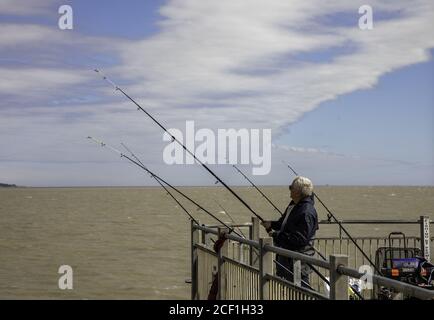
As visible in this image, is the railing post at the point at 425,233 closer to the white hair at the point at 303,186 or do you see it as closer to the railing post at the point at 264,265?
the white hair at the point at 303,186

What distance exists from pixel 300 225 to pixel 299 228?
3 centimetres

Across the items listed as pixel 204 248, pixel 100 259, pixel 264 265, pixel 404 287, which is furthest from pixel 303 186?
pixel 100 259

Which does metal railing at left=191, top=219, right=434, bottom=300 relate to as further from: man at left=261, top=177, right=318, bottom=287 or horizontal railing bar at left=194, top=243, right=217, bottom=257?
man at left=261, top=177, right=318, bottom=287

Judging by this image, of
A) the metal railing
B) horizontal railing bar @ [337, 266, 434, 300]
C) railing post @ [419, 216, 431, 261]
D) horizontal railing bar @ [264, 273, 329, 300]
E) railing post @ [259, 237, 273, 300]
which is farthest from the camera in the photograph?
railing post @ [419, 216, 431, 261]

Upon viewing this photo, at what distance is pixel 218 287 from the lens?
23.9 feet

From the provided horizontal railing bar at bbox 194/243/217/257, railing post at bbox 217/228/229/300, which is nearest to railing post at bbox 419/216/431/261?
horizontal railing bar at bbox 194/243/217/257

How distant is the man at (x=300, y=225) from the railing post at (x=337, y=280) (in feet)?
4.66

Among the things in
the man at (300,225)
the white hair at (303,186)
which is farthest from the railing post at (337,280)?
the white hair at (303,186)

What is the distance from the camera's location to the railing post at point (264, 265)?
19.2 feet

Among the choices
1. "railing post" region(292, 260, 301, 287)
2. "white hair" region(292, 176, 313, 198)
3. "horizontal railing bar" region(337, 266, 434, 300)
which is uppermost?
"white hair" region(292, 176, 313, 198)

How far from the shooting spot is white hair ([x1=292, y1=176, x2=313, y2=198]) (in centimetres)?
644
